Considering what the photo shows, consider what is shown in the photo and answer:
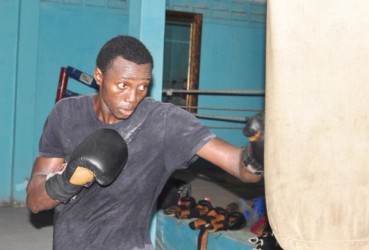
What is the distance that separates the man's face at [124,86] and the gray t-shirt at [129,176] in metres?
0.10

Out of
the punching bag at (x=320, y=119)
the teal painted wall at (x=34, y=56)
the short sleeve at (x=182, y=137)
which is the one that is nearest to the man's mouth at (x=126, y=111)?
the short sleeve at (x=182, y=137)

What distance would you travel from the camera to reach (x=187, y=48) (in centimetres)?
677

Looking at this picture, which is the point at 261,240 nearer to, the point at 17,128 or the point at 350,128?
the point at 350,128

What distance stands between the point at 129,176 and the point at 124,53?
0.39 metres

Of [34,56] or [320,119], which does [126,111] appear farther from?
[34,56]

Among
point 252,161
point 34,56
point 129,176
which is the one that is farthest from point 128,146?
point 34,56

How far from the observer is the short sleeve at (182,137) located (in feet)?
5.88

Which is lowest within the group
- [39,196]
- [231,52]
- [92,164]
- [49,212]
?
[49,212]

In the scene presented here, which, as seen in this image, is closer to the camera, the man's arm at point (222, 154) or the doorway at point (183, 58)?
the man's arm at point (222, 154)

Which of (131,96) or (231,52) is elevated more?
(231,52)

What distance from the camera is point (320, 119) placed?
4.21ft

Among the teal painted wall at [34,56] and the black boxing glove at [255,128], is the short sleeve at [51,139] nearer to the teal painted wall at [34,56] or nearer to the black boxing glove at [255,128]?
the black boxing glove at [255,128]

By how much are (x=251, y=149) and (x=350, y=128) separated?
16.0 inches

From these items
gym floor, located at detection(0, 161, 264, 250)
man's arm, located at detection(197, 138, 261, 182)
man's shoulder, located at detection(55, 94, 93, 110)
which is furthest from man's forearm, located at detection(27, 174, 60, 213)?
gym floor, located at detection(0, 161, 264, 250)
